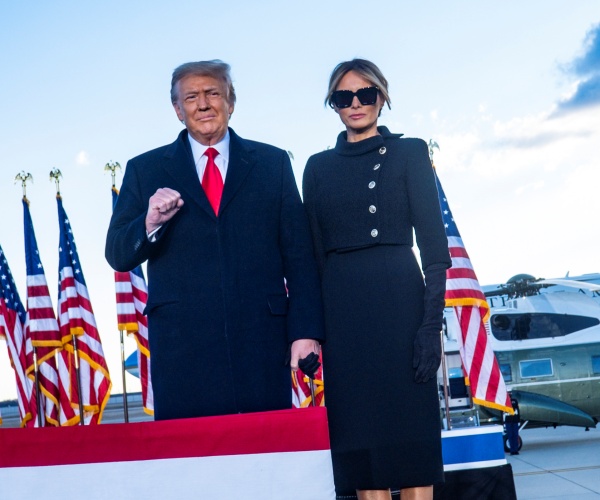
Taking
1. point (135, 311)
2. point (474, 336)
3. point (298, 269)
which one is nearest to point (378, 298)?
point (298, 269)

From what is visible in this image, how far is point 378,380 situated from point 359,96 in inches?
41.4

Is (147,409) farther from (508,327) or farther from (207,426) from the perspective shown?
(207,426)

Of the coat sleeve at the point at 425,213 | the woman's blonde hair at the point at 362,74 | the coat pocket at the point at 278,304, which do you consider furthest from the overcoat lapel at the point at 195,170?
the coat sleeve at the point at 425,213

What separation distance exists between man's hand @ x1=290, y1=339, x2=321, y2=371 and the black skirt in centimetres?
29

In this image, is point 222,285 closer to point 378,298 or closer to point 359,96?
point 378,298

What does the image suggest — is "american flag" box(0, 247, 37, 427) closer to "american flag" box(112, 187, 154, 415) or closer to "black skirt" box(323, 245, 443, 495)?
"american flag" box(112, 187, 154, 415)

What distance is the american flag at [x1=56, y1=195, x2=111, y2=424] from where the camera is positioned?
12.1 m

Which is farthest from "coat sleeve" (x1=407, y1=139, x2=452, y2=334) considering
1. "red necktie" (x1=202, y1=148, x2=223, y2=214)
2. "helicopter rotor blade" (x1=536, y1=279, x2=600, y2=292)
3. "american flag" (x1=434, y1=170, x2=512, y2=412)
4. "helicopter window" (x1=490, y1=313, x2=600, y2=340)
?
"helicopter window" (x1=490, y1=313, x2=600, y2=340)

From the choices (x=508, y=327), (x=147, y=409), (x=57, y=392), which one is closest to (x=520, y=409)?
(x=508, y=327)

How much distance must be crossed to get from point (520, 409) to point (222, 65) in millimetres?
12077

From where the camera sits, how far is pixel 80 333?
40.0 ft

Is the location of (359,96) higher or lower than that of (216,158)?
higher

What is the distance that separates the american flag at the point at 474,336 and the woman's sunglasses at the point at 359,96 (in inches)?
228

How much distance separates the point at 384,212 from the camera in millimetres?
2957
